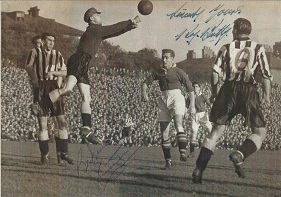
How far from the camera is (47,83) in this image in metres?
2.64

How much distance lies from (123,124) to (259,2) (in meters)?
0.95

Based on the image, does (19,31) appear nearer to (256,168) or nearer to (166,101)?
(166,101)

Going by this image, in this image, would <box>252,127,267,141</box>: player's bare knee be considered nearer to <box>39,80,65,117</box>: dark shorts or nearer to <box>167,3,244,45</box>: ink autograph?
<box>167,3,244,45</box>: ink autograph

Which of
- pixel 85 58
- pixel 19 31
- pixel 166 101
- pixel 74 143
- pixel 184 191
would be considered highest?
pixel 19 31

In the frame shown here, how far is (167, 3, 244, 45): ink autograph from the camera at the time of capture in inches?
103

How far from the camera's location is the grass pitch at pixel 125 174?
2.54m

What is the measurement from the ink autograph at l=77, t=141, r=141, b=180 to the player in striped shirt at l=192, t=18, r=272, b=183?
37 centimetres

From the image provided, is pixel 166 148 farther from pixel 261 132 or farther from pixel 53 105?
pixel 53 105

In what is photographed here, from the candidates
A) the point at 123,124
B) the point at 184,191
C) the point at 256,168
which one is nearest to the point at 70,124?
the point at 123,124

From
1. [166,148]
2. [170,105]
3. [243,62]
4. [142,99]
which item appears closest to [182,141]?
[166,148]

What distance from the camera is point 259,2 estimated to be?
2.62 m

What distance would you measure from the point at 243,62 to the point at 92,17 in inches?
32.1
